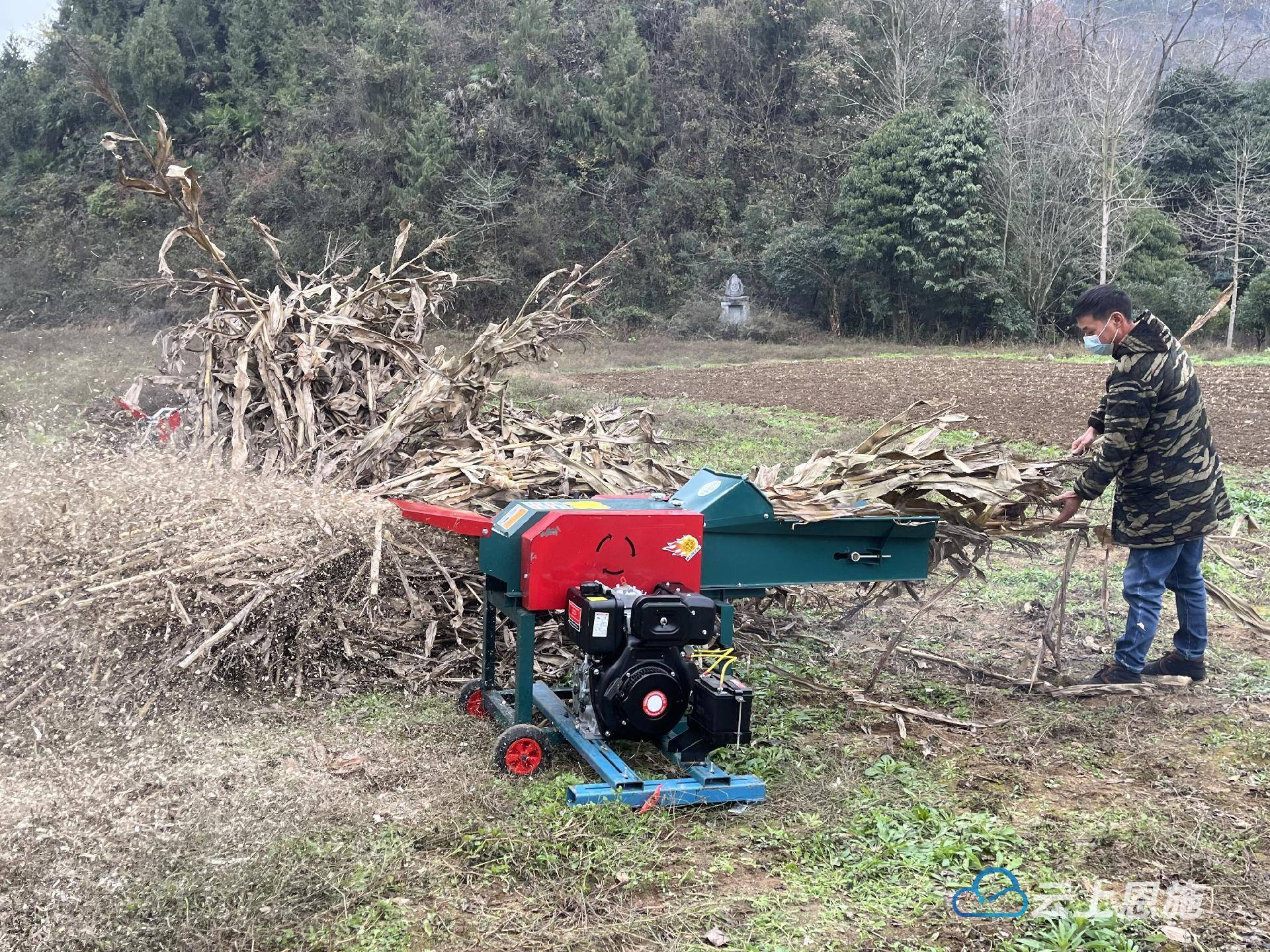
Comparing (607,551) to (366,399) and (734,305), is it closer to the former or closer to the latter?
(366,399)

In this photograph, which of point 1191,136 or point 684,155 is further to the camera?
point 684,155

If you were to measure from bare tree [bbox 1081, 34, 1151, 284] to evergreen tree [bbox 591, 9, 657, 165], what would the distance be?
1532 cm

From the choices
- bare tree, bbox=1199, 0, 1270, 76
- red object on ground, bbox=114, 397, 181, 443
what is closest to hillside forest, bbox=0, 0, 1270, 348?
bare tree, bbox=1199, 0, 1270, 76

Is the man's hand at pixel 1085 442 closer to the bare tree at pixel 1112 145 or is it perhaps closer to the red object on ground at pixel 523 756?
the red object on ground at pixel 523 756

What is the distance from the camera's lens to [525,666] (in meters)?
3.89

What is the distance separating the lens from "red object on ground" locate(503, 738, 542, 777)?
3793 mm

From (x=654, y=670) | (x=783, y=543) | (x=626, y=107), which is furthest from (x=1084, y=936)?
(x=626, y=107)

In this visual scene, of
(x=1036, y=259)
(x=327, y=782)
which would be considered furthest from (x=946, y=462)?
(x=1036, y=259)

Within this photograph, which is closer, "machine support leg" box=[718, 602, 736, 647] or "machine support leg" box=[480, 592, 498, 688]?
"machine support leg" box=[718, 602, 736, 647]

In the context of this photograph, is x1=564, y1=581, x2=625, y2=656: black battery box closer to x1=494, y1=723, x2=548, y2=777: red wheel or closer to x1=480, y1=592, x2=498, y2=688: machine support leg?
x1=494, y1=723, x2=548, y2=777: red wheel

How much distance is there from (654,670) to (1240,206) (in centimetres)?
3318

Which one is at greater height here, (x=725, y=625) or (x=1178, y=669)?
(x=725, y=625)

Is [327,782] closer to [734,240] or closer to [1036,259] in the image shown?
[1036,259]

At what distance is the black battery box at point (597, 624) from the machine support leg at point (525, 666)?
231 millimetres
